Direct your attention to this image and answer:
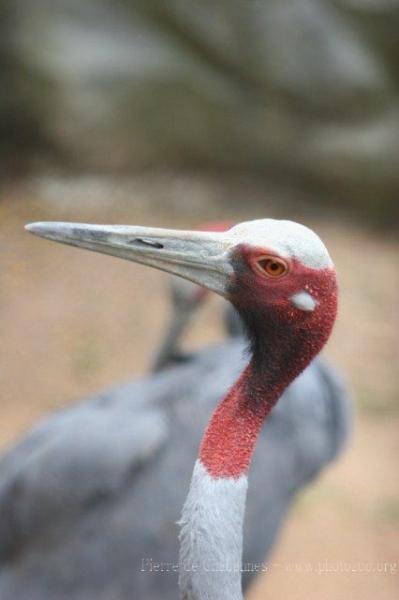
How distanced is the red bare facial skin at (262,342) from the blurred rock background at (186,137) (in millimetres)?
3761

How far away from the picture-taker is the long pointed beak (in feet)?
6.49

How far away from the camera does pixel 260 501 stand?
3830 millimetres

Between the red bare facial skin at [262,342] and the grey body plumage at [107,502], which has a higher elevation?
the grey body plumage at [107,502]

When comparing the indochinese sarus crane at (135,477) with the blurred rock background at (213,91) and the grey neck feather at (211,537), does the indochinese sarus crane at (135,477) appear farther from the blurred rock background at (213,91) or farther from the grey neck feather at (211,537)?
the blurred rock background at (213,91)

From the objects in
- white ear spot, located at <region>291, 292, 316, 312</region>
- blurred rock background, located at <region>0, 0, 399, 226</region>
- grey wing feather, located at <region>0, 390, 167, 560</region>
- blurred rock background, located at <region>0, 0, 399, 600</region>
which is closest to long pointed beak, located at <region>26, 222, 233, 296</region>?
white ear spot, located at <region>291, 292, 316, 312</region>

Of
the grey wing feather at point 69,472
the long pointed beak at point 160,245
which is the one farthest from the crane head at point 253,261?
the grey wing feather at point 69,472

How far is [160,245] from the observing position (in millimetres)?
2002

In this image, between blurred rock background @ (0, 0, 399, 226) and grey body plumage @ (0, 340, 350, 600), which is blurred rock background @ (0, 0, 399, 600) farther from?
grey body plumage @ (0, 340, 350, 600)

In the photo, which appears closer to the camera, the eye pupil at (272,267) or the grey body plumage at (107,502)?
the eye pupil at (272,267)

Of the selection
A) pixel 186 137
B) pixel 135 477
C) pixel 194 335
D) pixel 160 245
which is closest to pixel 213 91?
pixel 186 137

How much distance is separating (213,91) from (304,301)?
5.19 metres

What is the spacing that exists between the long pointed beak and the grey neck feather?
40cm

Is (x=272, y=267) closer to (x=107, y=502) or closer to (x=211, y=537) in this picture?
(x=211, y=537)

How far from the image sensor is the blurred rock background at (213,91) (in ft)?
21.9
